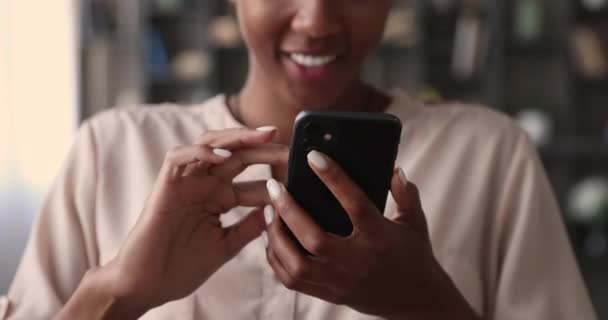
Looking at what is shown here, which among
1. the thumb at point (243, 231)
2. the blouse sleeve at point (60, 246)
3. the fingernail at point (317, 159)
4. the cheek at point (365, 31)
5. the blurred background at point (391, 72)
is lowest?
the blurred background at point (391, 72)

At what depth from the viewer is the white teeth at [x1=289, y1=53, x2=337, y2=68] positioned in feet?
2.92

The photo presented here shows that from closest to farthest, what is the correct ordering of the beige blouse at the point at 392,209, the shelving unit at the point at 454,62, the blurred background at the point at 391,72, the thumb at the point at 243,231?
the thumb at the point at 243,231 → the beige blouse at the point at 392,209 → the blurred background at the point at 391,72 → the shelving unit at the point at 454,62

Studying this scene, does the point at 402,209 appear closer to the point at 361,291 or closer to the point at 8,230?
the point at 361,291

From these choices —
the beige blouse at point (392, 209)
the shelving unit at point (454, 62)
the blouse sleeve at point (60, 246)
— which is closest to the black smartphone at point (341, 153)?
the beige blouse at point (392, 209)

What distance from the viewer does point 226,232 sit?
2.58 feet

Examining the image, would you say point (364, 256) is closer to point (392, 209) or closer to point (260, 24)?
point (392, 209)

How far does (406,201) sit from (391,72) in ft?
9.80

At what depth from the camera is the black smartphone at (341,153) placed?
65 centimetres

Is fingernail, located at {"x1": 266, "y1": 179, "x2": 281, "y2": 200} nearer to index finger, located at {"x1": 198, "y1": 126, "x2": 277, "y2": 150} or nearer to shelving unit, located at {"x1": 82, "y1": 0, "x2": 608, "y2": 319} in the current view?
index finger, located at {"x1": 198, "y1": 126, "x2": 277, "y2": 150}

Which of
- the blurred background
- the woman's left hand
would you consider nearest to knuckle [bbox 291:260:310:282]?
the woman's left hand

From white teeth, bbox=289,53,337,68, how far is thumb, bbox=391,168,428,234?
0.26 meters

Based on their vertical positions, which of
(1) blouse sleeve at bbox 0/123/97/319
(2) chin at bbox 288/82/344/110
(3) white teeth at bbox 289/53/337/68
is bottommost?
(1) blouse sleeve at bbox 0/123/97/319

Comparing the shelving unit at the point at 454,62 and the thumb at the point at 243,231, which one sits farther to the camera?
the shelving unit at the point at 454,62

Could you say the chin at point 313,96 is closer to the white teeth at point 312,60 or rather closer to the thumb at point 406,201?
the white teeth at point 312,60
